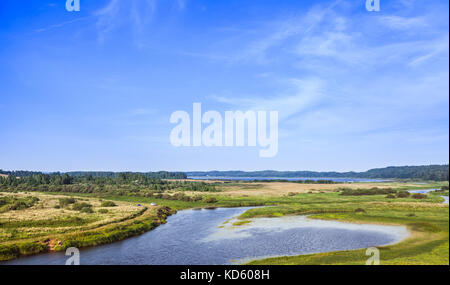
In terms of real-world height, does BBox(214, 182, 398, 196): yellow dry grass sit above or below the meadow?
below

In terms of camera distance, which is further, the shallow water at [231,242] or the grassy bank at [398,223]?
the shallow water at [231,242]

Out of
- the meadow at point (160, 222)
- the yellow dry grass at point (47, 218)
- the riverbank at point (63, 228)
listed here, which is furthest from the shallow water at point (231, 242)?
the yellow dry grass at point (47, 218)

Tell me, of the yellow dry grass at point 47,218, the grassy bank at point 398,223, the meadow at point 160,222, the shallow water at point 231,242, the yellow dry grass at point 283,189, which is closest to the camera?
the grassy bank at point 398,223

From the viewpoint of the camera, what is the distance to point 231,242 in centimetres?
3841

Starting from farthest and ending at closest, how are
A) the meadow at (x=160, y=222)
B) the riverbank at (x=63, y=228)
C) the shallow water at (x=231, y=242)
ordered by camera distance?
the riverbank at (x=63, y=228) → the shallow water at (x=231, y=242) → the meadow at (x=160, y=222)

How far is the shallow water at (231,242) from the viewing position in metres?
32.5

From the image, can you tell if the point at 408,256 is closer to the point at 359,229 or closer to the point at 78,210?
the point at 359,229

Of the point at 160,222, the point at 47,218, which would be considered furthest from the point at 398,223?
the point at 47,218

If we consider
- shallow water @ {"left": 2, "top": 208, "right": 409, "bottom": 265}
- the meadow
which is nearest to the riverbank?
the meadow

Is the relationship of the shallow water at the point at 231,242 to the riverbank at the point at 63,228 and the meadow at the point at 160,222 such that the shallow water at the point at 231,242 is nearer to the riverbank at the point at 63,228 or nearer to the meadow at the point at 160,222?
the riverbank at the point at 63,228

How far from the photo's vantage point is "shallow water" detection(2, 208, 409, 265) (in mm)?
32531

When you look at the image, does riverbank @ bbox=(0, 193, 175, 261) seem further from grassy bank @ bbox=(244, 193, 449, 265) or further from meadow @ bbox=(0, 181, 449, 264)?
grassy bank @ bbox=(244, 193, 449, 265)

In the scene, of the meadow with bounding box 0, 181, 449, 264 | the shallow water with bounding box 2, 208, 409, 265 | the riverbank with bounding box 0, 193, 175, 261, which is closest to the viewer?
the meadow with bounding box 0, 181, 449, 264
